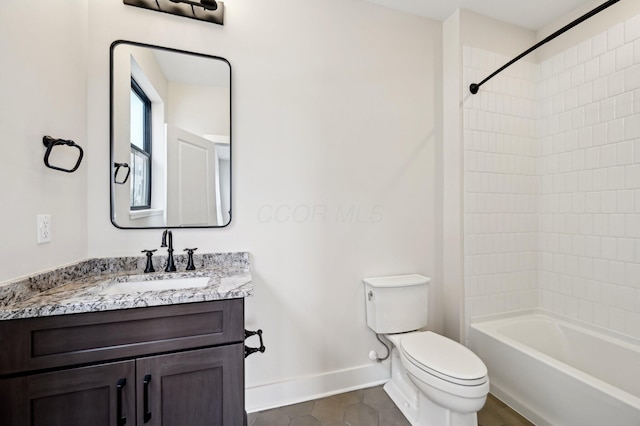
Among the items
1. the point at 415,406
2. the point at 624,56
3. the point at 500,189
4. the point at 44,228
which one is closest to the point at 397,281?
the point at 415,406

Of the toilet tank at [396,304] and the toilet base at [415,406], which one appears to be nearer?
the toilet base at [415,406]

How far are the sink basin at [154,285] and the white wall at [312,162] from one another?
0.23 meters

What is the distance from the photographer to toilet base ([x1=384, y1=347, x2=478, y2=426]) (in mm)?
1366

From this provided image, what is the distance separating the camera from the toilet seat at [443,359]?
4.14 feet

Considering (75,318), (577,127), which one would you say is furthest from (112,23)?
(577,127)

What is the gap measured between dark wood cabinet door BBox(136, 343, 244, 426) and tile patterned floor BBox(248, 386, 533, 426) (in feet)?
1.96

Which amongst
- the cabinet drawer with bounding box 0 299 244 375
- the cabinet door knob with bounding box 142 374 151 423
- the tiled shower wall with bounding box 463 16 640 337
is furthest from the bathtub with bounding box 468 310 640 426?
the cabinet door knob with bounding box 142 374 151 423

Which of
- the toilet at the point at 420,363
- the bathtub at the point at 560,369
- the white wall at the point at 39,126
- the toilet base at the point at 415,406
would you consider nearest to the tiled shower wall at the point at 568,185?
the bathtub at the point at 560,369

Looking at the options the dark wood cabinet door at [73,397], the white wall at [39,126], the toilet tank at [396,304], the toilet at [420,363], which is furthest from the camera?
the toilet tank at [396,304]

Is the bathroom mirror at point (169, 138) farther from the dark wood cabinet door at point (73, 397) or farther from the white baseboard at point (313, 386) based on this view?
the white baseboard at point (313, 386)

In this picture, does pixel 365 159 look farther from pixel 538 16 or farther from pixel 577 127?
pixel 538 16

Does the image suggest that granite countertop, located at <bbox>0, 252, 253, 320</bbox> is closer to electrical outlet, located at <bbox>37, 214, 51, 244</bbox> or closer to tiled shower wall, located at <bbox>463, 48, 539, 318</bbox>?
electrical outlet, located at <bbox>37, 214, 51, 244</bbox>

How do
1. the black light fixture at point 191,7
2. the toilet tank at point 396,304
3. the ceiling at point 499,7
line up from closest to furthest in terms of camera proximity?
the black light fixture at point 191,7 → the toilet tank at point 396,304 → the ceiling at point 499,7

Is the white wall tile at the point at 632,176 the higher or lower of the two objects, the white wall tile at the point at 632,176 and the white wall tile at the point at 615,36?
the lower
